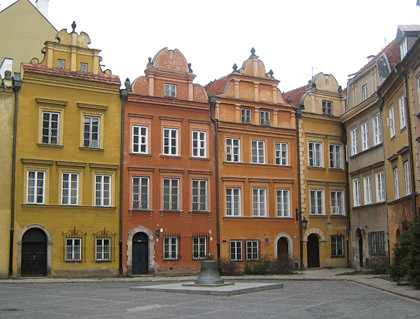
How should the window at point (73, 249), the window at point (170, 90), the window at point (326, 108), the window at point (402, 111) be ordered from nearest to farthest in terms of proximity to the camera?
the window at point (402, 111)
the window at point (73, 249)
the window at point (170, 90)
the window at point (326, 108)

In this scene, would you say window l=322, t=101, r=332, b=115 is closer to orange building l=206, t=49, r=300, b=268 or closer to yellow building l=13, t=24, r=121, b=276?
orange building l=206, t=49, r=300, b=268

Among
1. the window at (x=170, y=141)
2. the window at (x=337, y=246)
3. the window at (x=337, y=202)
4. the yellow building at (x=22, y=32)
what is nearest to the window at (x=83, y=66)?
the window at (x=170, y=141)

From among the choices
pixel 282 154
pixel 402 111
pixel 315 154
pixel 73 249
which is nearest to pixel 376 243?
pixel 315 154

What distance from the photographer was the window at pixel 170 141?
3428cm

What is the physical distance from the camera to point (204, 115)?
35.7 meters

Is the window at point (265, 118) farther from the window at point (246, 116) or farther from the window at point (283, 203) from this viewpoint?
the window at point (283, 203)

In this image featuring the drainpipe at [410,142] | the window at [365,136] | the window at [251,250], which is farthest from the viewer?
the window at [365,136]

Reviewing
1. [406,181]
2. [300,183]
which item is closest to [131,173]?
[300,183]

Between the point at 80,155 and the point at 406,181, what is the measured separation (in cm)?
1694

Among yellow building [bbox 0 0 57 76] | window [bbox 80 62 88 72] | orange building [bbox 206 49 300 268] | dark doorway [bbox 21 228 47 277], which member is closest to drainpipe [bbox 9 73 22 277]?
dark doorway [bbox 21 228 47 277]

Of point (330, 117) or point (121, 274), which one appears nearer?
point (121, 274)

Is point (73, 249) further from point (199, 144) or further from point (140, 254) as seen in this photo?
point (199, 144)

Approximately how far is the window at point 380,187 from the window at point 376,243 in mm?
1991

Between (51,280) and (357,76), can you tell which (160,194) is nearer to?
(51,280)
